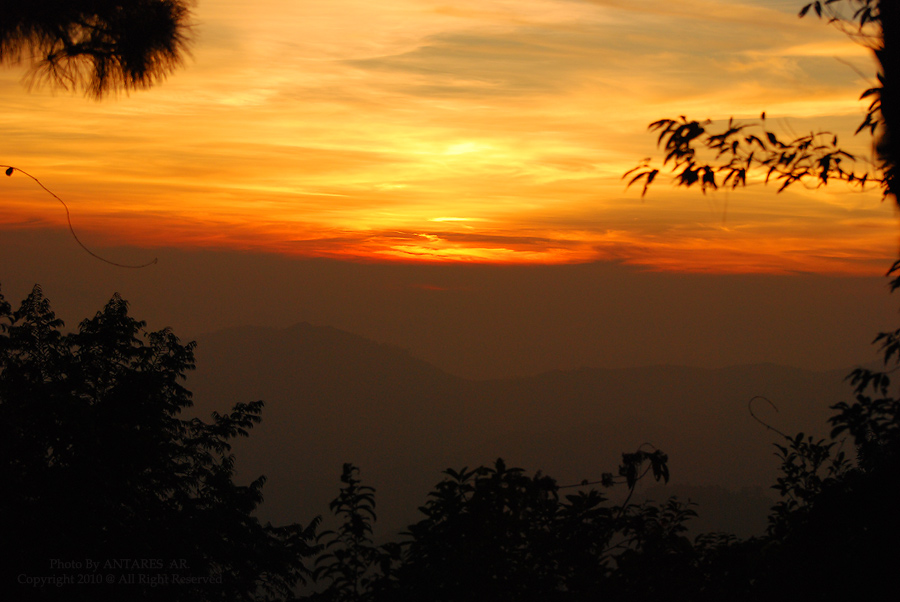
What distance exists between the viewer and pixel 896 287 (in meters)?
4.89

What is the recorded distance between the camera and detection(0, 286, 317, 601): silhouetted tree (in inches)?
353

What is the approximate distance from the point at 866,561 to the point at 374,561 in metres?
2.74

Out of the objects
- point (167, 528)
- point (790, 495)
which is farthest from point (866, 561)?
point (167, 528)

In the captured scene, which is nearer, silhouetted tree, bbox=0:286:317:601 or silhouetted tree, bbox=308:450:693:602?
silhouetted tree, bbox=308:450:693:602

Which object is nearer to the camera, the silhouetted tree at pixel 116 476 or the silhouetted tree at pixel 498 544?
the silhouetted tree at pixel 498 544

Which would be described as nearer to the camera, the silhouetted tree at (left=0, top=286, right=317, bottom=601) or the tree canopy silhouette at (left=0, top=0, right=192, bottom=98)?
the tree canopy silhouette at (left=0, top=0, right=192, bottom=98)

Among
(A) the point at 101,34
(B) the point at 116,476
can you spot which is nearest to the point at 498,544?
(A) the point at 101,34

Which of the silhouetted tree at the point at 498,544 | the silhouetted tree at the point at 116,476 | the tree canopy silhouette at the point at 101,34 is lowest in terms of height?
the silhouetted tree at the point at 116,476

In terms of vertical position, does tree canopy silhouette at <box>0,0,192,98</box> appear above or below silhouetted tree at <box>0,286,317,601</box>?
above

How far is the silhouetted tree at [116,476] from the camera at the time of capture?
353 inches

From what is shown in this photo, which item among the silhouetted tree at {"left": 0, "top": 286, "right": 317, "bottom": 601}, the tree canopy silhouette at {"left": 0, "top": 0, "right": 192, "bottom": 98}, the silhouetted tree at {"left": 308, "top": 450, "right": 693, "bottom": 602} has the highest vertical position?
the tree canopy silhouette at {"left": 0, "top": 0, "right": 192, "bottom": 98}

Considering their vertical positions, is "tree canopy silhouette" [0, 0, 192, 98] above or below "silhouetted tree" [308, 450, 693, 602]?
above

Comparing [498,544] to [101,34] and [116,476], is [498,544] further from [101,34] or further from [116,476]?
[116,476]

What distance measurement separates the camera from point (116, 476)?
11266mm
